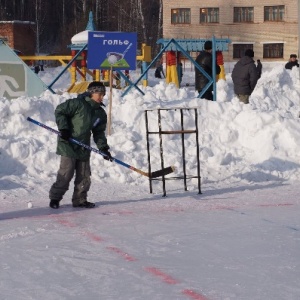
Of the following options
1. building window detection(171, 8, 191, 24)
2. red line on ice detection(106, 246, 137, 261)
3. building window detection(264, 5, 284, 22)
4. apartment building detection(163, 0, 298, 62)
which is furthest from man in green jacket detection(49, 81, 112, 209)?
building window detection(171, 8, 191, 24)

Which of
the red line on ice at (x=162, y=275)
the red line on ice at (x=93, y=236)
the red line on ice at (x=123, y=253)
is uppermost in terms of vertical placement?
the red line on ice at (x=162, y=275)

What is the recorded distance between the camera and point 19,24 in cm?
4547

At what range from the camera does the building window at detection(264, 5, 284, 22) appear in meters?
50.2

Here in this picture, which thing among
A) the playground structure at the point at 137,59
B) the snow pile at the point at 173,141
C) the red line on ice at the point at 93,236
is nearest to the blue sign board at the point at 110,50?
the playground structure at the point at 137,59

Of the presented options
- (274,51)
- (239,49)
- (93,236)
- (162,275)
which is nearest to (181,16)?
(239,49)

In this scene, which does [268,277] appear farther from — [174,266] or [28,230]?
[28,230]

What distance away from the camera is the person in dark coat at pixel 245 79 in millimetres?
15055

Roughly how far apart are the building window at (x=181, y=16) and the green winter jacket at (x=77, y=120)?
141ft

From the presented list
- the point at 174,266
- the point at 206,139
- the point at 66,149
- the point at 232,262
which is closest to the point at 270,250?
the point at 232,262

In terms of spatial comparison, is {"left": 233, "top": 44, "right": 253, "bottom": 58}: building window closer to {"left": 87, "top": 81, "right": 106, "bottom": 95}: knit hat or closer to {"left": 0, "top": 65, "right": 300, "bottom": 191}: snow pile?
{"left": 0, "top": 65, "right": 300, "bottom": 191}: snow pile

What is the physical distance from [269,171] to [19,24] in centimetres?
3573

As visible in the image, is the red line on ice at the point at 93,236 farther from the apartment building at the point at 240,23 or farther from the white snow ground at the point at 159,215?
the apartment building at the point at 240,23

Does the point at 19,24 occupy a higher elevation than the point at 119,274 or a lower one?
higher

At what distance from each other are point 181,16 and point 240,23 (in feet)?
11.8
